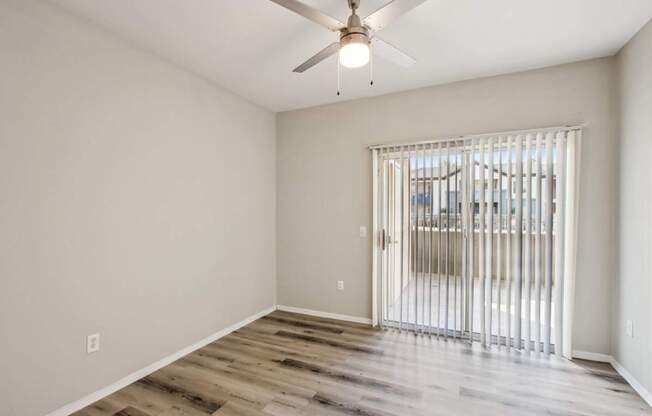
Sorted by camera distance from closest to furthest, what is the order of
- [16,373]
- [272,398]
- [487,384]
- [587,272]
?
1. [16,373]
2. [272,398]
3. [487,384]
4. [587,272]

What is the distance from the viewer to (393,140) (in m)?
3.50

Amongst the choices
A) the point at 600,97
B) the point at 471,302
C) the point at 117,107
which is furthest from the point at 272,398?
the point at 600,97

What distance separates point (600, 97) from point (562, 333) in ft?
6.91

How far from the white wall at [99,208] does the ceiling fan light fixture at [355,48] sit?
68.9 inches

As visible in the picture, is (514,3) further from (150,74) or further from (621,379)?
(621,379)

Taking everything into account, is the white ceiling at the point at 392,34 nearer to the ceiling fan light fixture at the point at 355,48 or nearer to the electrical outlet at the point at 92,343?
the ceiling fan light fixture at the point at 355,48

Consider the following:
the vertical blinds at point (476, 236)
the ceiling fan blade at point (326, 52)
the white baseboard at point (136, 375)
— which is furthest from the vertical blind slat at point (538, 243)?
the white baseboard at point (136, 375)

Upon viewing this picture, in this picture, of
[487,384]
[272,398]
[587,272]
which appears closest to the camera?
[272,398]

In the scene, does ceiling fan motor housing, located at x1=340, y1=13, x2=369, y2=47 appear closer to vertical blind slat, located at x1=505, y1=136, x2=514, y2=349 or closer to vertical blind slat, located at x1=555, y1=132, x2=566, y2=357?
vertical blind slat, located at x1=505, y1=136, x2=514, y2=349

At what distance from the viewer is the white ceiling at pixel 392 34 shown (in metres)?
2.00

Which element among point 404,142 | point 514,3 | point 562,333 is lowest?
point 562,333

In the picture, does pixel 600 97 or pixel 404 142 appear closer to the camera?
pixel 600 97

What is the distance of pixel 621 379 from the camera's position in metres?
2.42

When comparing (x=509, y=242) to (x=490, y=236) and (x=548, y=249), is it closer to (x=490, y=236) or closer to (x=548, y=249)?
(x=490, y=236)
